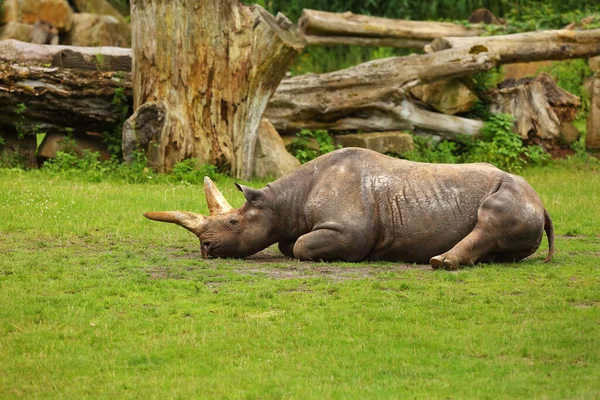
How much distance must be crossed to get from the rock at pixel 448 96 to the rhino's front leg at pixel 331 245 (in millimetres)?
10653

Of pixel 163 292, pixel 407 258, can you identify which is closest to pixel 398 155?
pixel 407 258

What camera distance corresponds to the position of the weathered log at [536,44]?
21797mm

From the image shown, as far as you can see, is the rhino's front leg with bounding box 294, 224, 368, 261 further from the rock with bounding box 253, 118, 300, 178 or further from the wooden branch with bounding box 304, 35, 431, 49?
the wooden branch with bounding box 304, 35, 431, 49

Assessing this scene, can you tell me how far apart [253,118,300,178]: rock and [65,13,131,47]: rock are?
1242 cm

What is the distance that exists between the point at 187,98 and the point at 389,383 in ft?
36.0

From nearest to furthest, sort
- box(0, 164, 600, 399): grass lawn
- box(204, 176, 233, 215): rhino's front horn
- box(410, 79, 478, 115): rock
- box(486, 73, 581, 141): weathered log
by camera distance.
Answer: box(0, 164, 600, 399): grass lawn
box(204, 176, 233, 215): rhino's front horn
box(486, 73, 581, 141): weathered log
box(410, 79, 478, 115): rock

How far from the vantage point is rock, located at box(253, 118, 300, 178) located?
18.8 m

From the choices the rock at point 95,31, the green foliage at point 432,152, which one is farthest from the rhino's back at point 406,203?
the rock at point 95,31

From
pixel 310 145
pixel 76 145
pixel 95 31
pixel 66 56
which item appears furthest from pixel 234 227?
pixel 95 31

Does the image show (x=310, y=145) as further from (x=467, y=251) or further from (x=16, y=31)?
→ (x=16, y=31)

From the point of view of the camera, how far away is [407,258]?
39.0 feet

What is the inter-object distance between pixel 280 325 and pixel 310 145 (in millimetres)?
11830

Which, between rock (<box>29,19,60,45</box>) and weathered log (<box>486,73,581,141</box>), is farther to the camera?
rock (<box>29,19,60,45</box>)

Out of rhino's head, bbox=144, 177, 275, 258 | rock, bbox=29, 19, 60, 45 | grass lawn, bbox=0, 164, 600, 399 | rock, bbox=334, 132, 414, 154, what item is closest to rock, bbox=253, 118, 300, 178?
rock, bbox=334, 132, 414, 154
